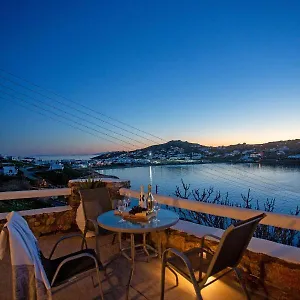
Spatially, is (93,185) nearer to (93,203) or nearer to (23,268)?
(93,203)

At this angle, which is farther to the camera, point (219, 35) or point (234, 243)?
point (219, 35)

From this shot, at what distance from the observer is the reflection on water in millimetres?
10203

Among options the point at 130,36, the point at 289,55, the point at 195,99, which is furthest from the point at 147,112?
the point at 289,55

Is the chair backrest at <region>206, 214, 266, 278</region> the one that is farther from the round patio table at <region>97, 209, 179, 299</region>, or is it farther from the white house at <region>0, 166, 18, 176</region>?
the white house at <region>0, 166, 18, 176</region>

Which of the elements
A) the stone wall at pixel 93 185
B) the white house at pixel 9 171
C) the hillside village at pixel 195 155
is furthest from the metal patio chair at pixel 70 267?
the white house at pixel 9 171

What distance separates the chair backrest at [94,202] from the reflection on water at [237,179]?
449cm

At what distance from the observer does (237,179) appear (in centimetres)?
1163

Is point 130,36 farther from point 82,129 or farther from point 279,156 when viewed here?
point 279,156

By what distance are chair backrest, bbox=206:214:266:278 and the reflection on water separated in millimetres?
6463

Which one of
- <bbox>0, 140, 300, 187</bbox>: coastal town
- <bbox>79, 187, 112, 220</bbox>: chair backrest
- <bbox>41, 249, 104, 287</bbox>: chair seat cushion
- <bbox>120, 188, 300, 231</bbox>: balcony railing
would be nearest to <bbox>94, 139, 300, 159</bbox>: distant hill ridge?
<bbox>0, 140, 300, 187</bbox>: coastal town

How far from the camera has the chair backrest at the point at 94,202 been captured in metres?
3.77

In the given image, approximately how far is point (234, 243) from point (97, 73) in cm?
841

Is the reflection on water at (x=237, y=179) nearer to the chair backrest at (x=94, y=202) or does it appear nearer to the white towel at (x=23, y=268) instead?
the chair backrest at (x=94, y=202)

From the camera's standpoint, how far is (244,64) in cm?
809
